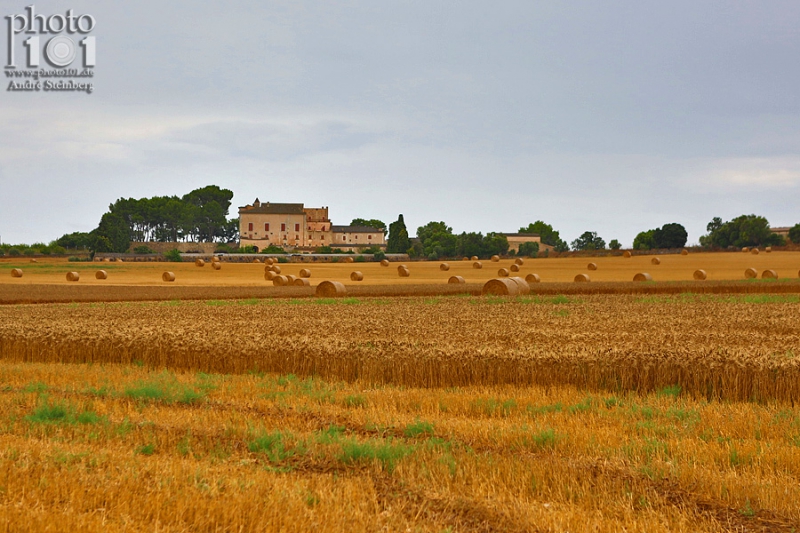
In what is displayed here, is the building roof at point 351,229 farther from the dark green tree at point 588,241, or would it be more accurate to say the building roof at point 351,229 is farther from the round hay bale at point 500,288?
the round hay bale at point 500,288

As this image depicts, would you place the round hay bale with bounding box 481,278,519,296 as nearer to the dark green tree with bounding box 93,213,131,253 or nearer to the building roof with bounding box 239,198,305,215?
the dark green tree with bounding box 93,213,131,253

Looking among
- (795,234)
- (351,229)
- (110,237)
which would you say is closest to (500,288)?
(795,234)

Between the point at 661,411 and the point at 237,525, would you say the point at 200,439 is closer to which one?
the point at 237,525

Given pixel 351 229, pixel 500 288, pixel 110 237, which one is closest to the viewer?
pixel 500 288

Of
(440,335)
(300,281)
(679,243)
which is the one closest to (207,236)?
(679,243)

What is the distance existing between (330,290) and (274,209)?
5382 inches

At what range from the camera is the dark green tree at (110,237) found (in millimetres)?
126375

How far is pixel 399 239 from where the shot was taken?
5527 inches

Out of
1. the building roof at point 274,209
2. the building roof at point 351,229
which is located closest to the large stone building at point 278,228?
the building roof at point 274,209

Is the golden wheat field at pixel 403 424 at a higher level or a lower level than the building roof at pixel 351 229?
lower

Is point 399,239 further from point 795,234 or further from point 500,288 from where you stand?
point 500,288

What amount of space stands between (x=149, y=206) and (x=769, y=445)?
18729cm

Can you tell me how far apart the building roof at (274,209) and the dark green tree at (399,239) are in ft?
122

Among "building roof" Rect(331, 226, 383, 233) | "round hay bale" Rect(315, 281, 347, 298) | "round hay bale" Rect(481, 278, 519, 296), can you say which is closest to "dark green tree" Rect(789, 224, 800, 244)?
"building roof" Rect(331, 226, 383, 233)
